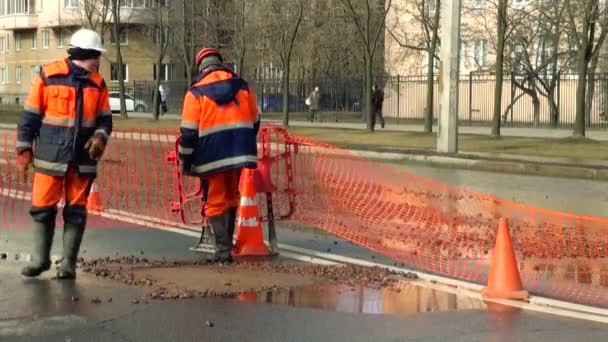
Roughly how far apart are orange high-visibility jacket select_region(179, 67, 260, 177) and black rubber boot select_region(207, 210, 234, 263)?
43 cm

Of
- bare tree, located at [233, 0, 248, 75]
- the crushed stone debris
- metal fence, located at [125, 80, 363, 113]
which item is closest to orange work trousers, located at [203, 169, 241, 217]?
the crushed stone debris

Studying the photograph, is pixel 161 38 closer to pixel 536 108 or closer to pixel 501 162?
pixel 536 108

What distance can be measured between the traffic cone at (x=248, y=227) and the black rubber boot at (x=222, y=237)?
0.43m

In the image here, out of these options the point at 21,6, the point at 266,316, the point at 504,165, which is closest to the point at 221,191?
the point at 266,316

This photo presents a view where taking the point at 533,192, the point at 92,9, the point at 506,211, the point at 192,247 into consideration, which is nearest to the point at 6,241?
the point at 192,247

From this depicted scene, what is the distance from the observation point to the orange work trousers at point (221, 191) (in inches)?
334

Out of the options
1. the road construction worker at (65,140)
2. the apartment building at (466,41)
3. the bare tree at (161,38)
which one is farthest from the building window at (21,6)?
the road construction worker at (65,140)

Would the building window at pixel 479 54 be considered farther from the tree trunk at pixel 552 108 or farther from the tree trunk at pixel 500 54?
the tree trunk at pixel 500 54

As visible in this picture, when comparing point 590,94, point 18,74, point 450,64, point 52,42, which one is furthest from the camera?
point 18,74

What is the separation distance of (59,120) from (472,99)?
4237 centimetres

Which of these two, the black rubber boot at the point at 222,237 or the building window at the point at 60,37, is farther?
the building window at the point at 60,37

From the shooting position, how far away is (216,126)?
830 cm

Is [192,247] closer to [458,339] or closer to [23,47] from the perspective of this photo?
[458,339]

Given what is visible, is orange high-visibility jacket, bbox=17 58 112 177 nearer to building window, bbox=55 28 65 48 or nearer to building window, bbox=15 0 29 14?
building window, bbox=55 28 65 48
